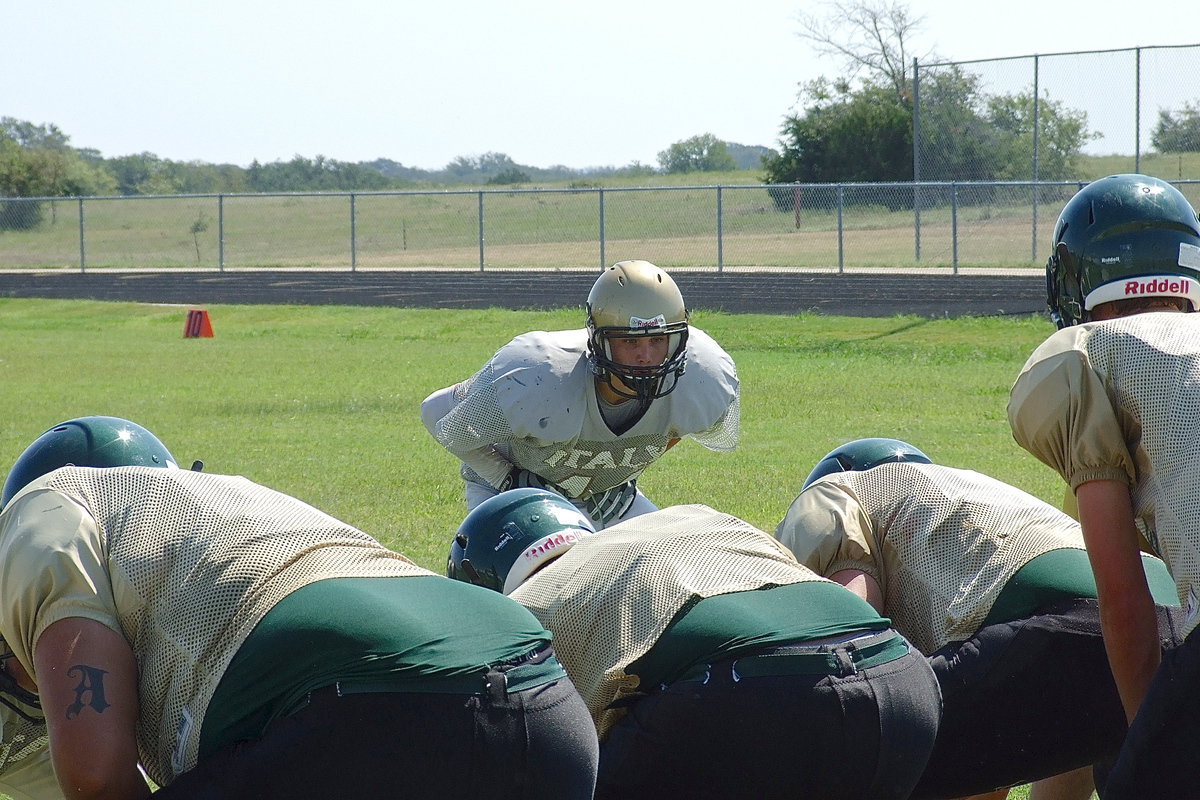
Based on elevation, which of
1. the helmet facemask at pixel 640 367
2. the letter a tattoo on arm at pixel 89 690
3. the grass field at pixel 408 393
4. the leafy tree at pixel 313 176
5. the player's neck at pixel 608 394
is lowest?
the grass field at pixel 408 393

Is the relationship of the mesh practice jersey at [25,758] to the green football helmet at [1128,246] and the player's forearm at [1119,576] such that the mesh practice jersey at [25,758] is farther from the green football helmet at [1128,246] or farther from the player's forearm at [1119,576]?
the green football helmet at [1128,246]

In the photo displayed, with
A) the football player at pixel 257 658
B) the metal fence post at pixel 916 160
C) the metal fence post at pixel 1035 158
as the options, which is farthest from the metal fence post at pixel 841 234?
the football player at pixel 257 658

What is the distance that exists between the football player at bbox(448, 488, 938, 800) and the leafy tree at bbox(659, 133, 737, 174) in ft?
257

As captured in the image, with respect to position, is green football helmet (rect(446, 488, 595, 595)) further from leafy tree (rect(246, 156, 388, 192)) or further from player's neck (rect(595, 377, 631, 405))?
leafy tree (rect(246, 156, 388, 192))

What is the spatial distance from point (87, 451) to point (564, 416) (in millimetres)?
2091

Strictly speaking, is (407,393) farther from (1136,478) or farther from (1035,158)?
(1035,158)

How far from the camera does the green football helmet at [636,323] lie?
5199 mm

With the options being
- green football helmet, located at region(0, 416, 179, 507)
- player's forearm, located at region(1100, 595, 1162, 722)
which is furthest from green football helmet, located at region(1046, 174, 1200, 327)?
green football helmet, located at region(0, 416, 179, 507)

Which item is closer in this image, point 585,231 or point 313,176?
point 585,231

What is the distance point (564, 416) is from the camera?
5.26 m

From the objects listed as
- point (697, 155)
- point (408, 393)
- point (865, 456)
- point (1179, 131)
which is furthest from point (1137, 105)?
point (697, 155)

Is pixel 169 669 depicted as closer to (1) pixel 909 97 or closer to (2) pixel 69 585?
(2) pixel 69 585

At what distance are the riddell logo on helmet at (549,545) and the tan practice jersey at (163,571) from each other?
0.67 metres

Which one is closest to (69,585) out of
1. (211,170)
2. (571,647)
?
(571,647)
